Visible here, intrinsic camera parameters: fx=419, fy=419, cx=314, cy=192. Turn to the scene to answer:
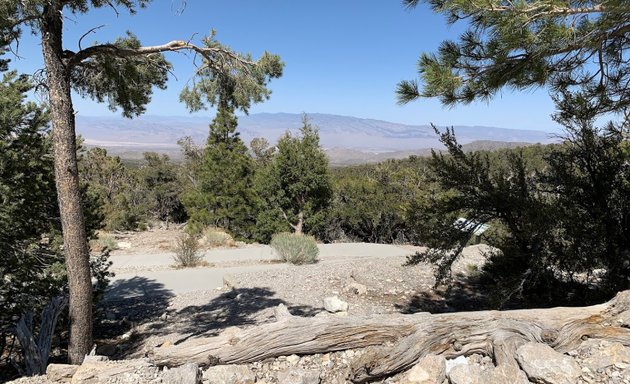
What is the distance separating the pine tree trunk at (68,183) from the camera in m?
4.20

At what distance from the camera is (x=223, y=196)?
21.7 m

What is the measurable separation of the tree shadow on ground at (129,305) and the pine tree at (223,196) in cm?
1089

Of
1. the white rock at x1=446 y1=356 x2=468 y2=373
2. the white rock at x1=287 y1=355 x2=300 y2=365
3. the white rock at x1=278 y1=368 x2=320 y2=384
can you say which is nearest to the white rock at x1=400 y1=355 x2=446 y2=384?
the white rock at x1=446 y1=356 x2=468 y2=373

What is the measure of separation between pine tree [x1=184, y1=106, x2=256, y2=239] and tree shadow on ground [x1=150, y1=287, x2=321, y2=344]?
1262 centimetres

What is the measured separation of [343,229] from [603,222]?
18.3 meters

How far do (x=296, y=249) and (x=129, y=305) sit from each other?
5.45 m

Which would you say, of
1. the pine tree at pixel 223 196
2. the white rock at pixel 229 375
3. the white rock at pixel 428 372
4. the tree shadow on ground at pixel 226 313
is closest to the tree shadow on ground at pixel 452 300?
the tree shadow on ground at pixel 226 313

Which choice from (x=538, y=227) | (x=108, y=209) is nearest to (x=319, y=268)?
(x=538, y=227)

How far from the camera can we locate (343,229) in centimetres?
2377

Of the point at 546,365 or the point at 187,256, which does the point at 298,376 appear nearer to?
the point at 546,365

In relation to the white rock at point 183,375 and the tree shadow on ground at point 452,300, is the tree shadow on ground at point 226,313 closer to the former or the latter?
the tree shadow on ground at point 452,300

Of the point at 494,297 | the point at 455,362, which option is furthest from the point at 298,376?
the point at 494,297

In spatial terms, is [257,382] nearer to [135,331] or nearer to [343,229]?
[135,331]

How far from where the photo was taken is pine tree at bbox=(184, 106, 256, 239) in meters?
21.6
